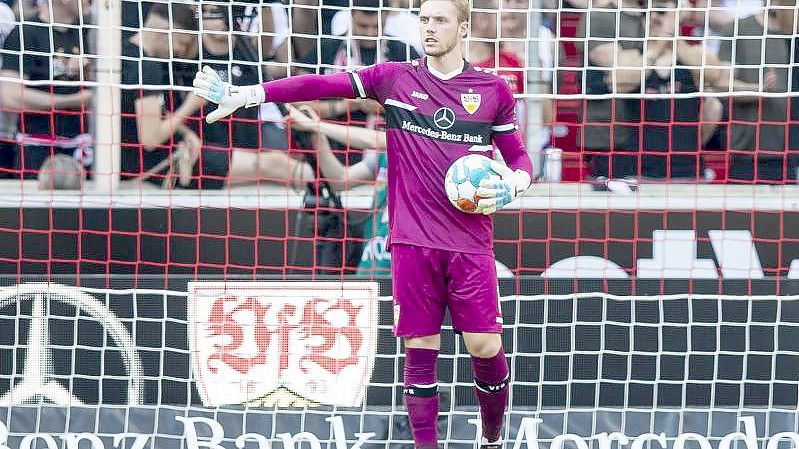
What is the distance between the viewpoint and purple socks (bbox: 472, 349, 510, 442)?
5.33 m

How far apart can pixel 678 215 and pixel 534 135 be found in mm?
837

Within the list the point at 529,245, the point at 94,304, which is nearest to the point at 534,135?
the point at 529,245

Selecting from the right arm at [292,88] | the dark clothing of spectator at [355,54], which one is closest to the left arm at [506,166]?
the right arm at [292,88]

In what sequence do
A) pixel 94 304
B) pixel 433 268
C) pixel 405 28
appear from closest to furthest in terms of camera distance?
pixel 433 268, pixel 94 304, pixel 405 28

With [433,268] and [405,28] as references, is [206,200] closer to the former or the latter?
[405,28]

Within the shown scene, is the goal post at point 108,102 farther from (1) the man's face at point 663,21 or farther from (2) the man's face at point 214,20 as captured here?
(1) the man's face at point 663,21

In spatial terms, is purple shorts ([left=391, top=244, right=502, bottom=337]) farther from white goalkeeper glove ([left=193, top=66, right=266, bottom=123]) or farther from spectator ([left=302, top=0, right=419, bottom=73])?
spectator ([left=302, top=0, right=419, bottom=73])

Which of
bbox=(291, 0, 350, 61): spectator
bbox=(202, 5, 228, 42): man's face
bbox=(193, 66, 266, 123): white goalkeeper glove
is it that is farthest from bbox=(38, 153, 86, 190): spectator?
bbox=(193, 66, 266, 123): white goalkeeper glove

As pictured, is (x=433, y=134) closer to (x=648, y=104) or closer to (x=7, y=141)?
(x=648, y=104)

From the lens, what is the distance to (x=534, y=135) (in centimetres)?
693

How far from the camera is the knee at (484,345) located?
525 centimetres

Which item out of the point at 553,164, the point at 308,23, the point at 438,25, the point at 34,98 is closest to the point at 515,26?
the point at 553,164

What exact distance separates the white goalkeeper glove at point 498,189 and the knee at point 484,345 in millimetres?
517

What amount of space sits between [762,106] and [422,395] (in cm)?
280
